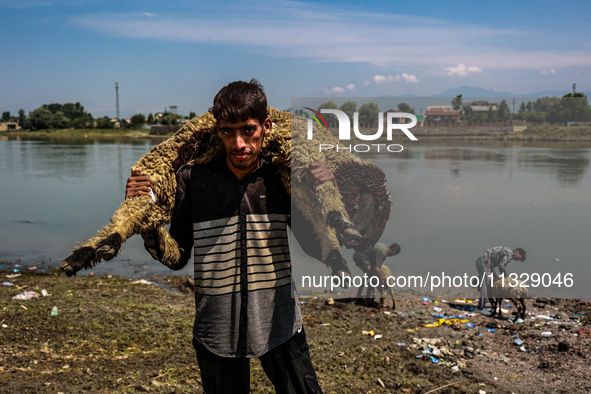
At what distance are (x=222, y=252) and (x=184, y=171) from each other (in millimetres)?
434

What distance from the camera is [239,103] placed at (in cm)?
204

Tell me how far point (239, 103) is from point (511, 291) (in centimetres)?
558

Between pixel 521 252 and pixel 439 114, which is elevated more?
pixel 439 114

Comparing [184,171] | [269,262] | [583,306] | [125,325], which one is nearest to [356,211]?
[269,262]

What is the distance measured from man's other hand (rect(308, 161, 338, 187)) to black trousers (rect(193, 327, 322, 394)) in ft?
2.79

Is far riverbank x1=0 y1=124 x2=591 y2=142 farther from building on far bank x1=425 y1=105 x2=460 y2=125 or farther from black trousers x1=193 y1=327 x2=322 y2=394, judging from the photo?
black trousers x1=193 y1=327 x2=322 y2=394

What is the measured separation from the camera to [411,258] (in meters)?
4.22

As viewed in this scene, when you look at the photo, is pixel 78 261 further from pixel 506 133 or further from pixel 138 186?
pixel 506 133

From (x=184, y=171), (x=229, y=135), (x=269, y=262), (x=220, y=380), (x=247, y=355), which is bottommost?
(x=220, y=380)

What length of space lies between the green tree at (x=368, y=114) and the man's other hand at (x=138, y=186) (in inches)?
62.5

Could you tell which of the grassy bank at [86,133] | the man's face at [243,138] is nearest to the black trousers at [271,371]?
the man's face at [243,138]

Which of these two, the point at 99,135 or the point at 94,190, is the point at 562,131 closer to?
the point at 94,190

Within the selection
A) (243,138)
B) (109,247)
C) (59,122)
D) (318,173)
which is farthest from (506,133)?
(59,122)

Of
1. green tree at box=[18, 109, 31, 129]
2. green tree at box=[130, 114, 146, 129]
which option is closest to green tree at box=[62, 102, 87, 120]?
green tree at box=[18, 109, 31, 129]
